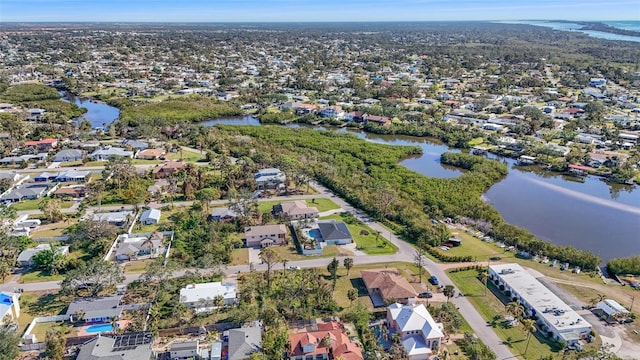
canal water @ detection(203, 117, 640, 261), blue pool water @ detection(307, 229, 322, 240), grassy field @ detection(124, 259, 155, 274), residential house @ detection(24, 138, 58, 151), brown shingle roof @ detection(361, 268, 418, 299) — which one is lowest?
canal water @ detection(203, 117, 640, 261)

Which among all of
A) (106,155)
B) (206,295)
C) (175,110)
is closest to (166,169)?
(106,155)

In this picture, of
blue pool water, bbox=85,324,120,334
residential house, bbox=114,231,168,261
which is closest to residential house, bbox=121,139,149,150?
residential house, bbox=114,231,168,261

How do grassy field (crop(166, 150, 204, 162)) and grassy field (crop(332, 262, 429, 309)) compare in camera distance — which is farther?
grassy field (crop(166, 150, 204, 162))

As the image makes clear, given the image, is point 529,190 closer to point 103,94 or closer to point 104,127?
point 104,127

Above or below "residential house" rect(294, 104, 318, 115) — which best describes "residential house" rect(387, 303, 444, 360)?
below

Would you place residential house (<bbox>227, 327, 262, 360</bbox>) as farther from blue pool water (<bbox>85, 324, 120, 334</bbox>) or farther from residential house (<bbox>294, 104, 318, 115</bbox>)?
residential house (<bbox>294, 104, 318, 115</bbox>)

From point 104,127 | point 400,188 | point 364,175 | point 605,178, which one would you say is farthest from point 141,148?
point 605,178
